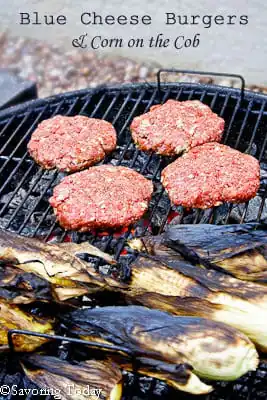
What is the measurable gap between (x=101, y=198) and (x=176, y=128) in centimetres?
68

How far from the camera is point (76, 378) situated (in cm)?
193

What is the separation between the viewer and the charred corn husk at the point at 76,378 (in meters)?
1.89

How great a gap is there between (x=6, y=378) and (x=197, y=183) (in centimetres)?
124

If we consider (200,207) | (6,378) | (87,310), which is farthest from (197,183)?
(6,378)

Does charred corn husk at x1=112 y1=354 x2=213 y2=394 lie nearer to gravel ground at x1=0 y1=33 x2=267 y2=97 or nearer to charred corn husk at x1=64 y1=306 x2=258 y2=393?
charred corn husk at x1=64 y1=306 x2=258 y2=393

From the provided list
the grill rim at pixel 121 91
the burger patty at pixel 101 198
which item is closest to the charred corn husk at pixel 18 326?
the burger patty at pixel 101 198

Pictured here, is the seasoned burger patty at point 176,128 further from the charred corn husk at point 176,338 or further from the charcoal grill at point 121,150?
the charred corn husk at point 176,338

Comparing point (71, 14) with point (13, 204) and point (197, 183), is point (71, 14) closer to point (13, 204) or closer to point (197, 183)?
point (13, 204)

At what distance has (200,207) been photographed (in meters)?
2.85

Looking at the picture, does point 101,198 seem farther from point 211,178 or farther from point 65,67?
point 65,67

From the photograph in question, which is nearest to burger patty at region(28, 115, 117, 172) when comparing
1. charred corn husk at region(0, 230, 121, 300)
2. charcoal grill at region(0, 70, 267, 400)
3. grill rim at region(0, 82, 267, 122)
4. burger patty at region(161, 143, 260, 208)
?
charcoal grill at region(0, 70, 267, 400)

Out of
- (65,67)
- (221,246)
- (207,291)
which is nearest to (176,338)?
(207,291)

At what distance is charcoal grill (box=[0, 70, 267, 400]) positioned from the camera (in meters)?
2.94

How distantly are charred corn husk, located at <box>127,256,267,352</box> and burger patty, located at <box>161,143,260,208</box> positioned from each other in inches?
23.2
